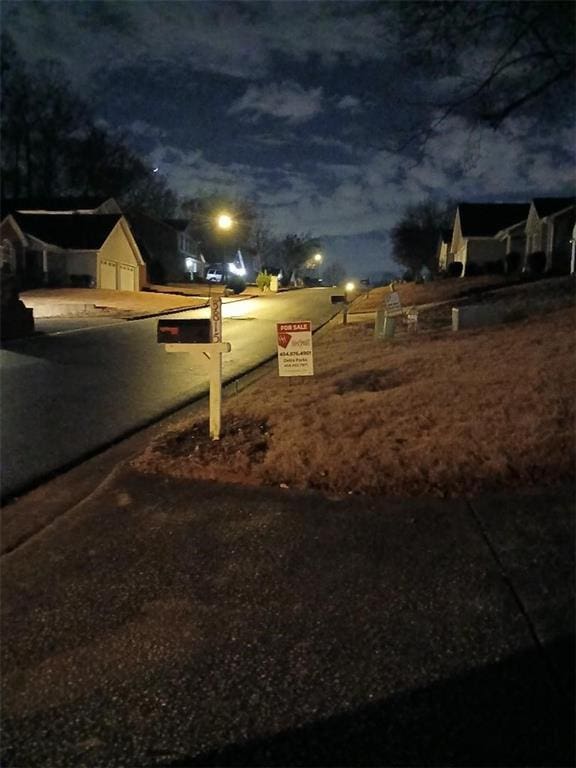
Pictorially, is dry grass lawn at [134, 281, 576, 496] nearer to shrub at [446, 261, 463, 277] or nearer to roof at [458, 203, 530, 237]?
shrub at [446, 261, 463, 277]

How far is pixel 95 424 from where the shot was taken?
8594 millimetres

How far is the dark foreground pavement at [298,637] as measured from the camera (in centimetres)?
271

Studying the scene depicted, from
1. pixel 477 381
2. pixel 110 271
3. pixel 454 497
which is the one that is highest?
pixel 110 271

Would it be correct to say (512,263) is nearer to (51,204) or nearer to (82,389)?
(82,389)

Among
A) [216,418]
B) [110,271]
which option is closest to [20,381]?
[216,418]

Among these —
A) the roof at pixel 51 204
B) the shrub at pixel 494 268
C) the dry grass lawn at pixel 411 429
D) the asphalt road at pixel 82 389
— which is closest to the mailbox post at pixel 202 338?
the dry grass lawn at pixel 411 429

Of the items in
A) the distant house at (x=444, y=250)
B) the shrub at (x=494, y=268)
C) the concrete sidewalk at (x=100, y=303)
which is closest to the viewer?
the concrete sidewalk at (x=100, y=303)

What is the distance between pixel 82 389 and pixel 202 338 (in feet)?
15.3

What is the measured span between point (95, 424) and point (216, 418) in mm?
2330

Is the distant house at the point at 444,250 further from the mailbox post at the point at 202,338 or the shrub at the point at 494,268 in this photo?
the mailbox post at the point at 202,338

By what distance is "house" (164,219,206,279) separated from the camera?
7481 centimetres

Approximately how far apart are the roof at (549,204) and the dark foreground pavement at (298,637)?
3770 cm

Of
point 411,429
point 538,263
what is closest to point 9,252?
point 538,263

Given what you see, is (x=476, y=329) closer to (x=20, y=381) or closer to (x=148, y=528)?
(x=20, y=381)
